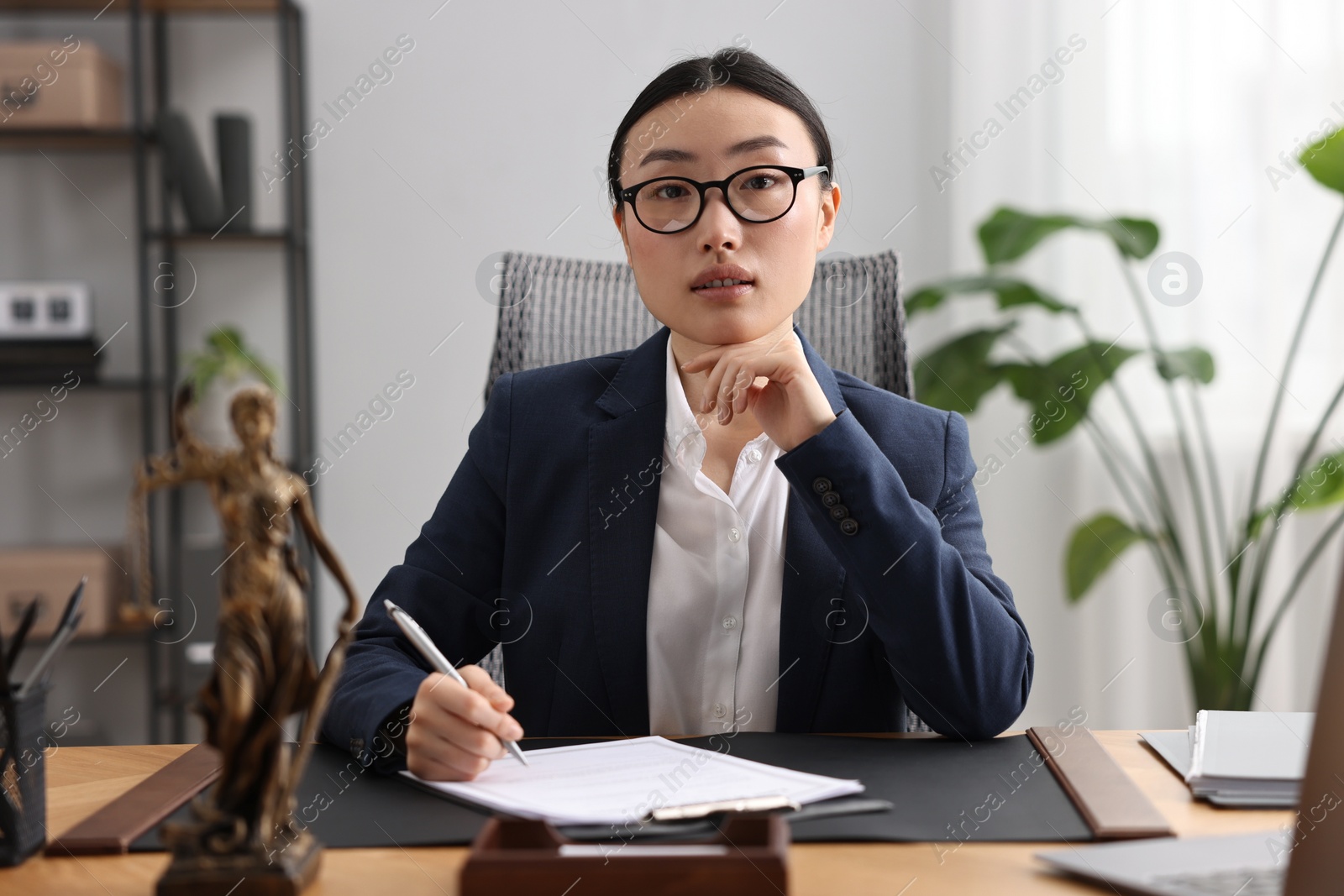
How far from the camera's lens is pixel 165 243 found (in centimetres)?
266

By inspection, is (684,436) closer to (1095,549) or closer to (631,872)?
(631,872)

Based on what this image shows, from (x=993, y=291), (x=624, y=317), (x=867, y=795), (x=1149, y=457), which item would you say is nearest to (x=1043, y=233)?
(x=993, y=291)

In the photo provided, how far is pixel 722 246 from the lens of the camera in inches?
44.3

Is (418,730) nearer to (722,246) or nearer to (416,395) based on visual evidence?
(722,246)

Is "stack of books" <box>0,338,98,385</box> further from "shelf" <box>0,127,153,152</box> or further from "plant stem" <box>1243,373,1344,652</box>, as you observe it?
"plant stem" <box>1243,373,1344,652</box>

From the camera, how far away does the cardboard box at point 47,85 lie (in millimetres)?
2459

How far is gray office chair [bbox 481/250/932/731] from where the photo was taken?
4.62ft

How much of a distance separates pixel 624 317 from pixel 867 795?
2.68 feet

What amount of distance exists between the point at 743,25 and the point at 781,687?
6.48 ft

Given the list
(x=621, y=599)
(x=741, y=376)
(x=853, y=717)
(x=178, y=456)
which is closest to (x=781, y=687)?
(x=853, y=717)

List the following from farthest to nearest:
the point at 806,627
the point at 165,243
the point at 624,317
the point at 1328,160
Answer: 1. the point at 165,243
2. the point at 1328,160
3. the point at 624,317
4. the point at 806,627

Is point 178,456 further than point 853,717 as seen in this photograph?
→ No

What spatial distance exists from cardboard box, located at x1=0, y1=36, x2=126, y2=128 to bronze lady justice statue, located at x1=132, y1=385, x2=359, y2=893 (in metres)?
2.34

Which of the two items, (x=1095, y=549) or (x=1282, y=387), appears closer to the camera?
(x=1282, y=387)
